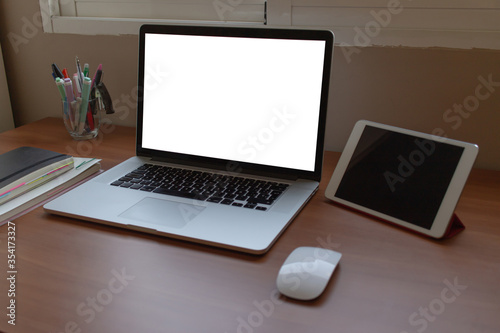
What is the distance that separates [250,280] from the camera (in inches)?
26.1

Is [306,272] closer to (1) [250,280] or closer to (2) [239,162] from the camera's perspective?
(1) [250,280]

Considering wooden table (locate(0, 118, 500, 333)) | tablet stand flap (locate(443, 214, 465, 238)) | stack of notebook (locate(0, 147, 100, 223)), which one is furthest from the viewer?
stack of notebook (locate(0, 147, 100, 223))

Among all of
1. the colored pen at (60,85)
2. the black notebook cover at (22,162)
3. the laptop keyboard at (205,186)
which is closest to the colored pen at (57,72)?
the colored pen at (60,85)

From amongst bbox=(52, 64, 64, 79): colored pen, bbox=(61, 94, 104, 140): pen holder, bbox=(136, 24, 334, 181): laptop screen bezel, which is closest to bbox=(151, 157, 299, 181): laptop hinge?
bbox=(136, 24, 334, 181): laptop screen bezel

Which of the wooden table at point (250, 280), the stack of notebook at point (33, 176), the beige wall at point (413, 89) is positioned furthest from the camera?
the beige wall at point (413, 89)

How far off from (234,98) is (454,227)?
49 centimetres

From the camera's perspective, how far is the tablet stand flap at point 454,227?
0.76 meters

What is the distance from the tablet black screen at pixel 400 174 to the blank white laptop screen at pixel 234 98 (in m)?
0.10

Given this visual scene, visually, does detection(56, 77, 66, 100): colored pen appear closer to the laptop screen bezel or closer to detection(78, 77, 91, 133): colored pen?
detection(78, 77, 91, 133): colored pen

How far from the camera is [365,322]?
0.58m

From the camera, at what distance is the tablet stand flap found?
76 centimetres

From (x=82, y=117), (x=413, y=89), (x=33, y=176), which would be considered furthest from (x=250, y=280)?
(x=82, y=117)

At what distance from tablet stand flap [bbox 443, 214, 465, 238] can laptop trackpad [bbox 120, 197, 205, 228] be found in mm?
414

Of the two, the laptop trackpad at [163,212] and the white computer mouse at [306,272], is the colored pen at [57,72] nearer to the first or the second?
the laptop trackpad at [163,212]
